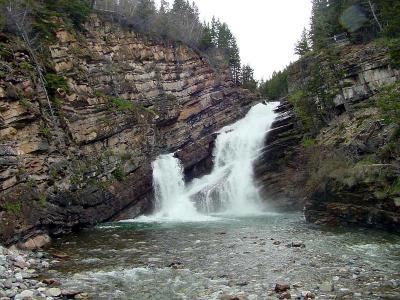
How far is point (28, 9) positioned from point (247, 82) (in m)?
46.1

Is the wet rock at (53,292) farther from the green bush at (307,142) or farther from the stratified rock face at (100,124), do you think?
the green bush at (307,142)

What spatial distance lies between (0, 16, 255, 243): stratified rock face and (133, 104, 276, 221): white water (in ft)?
5.25

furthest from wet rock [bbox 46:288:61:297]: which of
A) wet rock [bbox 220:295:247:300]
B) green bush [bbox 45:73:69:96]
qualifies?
green bush [bbox 45:73:69:96]

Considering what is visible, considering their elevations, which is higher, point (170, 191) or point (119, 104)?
point (119, 104)

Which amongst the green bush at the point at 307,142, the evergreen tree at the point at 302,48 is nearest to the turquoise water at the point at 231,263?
the green bush at the point at 307,142

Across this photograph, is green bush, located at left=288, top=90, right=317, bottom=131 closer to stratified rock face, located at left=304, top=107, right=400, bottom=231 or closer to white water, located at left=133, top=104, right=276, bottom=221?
white water, located at left=133, top=104, right=276, bottom=221

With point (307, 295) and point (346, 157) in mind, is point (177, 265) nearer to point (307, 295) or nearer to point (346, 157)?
point (307, 295)

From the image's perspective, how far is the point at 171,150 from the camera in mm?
45156

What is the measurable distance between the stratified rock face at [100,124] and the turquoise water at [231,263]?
413 cm

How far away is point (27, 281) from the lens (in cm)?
1453

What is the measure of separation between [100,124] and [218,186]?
1310cm

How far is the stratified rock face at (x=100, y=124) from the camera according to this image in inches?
1028

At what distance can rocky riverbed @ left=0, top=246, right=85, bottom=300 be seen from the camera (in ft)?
42.1

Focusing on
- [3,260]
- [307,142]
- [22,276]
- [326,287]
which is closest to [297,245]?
[326,287]
